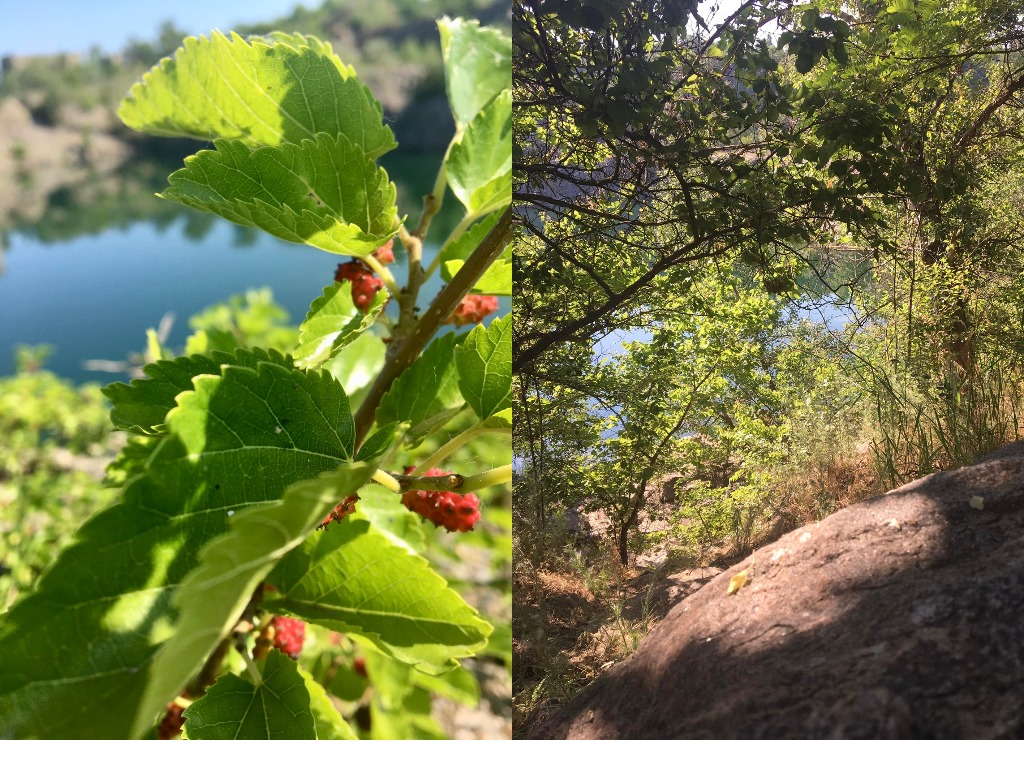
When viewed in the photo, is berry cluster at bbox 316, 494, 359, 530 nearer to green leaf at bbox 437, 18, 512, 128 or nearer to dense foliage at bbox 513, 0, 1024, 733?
green leaf at bbox 437, 18, 512, 128

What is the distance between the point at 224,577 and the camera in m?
0.20

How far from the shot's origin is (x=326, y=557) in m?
0.33

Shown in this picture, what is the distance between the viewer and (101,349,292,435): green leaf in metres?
0.35

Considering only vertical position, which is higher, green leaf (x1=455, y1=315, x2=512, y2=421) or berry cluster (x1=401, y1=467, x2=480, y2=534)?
green leaf (x1=455, y1=315, x2=512, y2=421)

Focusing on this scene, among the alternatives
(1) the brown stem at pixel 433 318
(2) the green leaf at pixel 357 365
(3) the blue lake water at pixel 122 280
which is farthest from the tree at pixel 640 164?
(3) the blue lake water at pixel 122 280

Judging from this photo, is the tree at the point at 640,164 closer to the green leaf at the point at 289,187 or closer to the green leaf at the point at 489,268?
the green leaf at the point at 489,268

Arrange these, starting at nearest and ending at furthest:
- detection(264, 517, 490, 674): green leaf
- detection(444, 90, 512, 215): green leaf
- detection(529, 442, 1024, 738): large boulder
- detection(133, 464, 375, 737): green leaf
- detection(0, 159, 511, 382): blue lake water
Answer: detection(133, 464, 375, 737): green leaf, detection(264, 517, 490, 674): green leaf, detection(444, 90, 512, 215): green leaf, detection(529, 442, 1024, 738): large boulder, detection(0, 159, 511, 382): blue lake water

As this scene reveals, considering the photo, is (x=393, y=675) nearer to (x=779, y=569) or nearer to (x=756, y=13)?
(x=779, y=569)

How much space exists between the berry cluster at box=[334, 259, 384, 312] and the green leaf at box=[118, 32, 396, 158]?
0.08 m

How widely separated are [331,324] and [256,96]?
113mm

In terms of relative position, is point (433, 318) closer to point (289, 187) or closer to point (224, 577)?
point (289, 187)

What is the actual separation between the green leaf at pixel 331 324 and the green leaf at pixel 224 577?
14 centimetres

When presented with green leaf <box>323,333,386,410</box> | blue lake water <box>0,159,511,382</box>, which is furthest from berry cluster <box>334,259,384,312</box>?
blue lake water <box>0,159,511,382</box>
